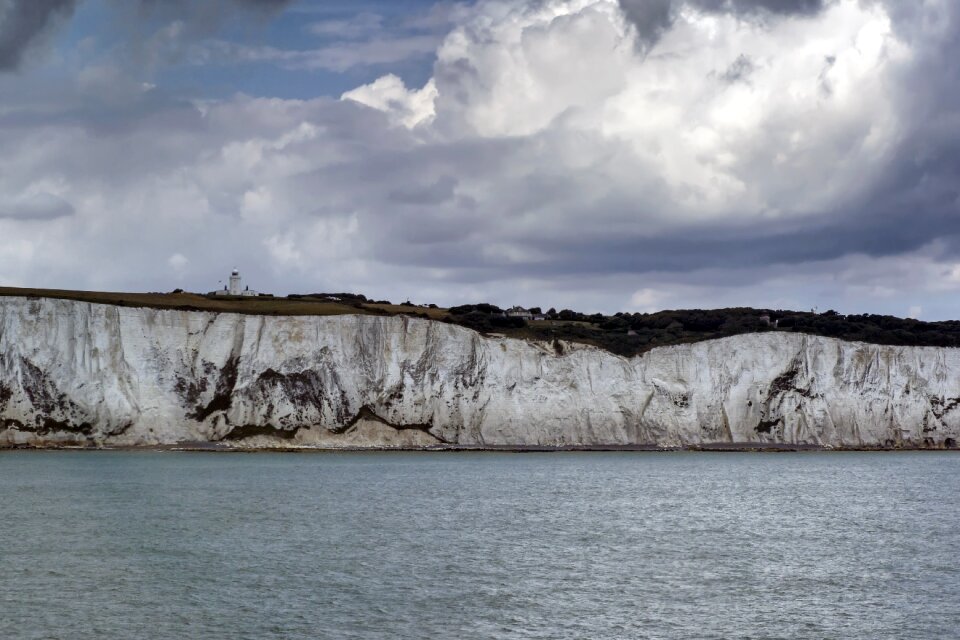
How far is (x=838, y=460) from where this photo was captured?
7950 centimetres

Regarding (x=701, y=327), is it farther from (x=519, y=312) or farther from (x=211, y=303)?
(x=211, y=303)

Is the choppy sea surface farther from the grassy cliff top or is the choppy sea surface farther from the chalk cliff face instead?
the grassy cliff top

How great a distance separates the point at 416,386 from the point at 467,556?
159 ft

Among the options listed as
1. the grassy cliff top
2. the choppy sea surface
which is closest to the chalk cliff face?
the grassy cliff top

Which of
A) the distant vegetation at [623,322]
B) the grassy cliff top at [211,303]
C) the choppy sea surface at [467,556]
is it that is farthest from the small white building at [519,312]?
the choppy sea surface at [467,556]

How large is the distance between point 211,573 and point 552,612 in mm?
8954

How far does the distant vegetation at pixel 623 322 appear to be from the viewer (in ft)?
263

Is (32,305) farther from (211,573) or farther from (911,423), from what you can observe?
(911,423)

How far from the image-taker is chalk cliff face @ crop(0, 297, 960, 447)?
72625mm

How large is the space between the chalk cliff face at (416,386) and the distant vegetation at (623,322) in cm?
173

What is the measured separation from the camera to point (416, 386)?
259 ft

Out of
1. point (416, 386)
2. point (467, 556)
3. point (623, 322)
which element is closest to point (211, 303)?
point (416, 386)

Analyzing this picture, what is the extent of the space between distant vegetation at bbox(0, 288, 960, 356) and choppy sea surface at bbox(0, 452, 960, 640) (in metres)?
24.4

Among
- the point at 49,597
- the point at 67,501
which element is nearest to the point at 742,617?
the point at 49,597
